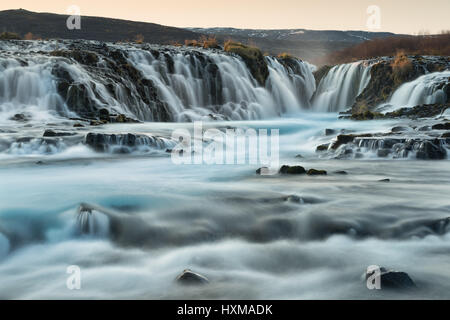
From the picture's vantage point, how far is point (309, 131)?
1798 cm

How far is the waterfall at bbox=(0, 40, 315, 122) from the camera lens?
18312 millimetres

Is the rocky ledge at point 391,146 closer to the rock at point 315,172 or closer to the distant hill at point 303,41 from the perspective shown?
the rock at point 315,172

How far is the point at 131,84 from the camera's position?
21344 millimetres

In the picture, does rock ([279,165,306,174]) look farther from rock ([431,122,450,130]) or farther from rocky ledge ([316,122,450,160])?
rock ([431,122,450,130])

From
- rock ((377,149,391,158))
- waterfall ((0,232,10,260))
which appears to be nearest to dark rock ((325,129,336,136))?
rock ((377,149,391,158))

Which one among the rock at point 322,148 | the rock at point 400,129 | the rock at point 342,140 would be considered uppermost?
the rock at point 400,129

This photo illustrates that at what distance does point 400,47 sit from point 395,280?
36.0m

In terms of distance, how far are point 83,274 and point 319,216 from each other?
10.2 ft

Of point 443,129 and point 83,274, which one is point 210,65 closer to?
point 443,129

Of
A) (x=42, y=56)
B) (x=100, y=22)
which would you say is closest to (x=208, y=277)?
(x=42, y=56)

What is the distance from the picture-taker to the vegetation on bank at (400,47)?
114 feet

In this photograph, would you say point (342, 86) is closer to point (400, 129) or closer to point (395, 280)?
point (400, 129)

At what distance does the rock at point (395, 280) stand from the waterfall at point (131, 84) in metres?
15.1

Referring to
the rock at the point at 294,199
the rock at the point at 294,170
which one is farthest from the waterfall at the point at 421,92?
the rock at the point at 294,199
